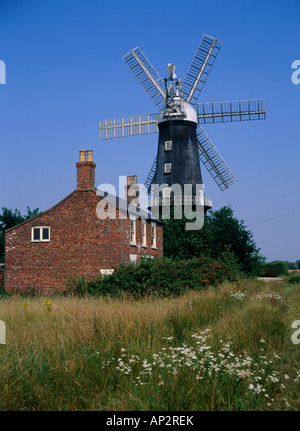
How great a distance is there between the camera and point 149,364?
5.49 m

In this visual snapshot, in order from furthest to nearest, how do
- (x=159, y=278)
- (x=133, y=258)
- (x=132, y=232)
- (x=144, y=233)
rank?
(x=144, y=233)
(x=132, y=232)
(x=133, y=258)
(x=159, y=278)

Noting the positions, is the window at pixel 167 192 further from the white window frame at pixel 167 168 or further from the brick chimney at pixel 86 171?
the brick chimney at pixel 86 171

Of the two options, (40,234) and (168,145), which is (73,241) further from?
(168,145)

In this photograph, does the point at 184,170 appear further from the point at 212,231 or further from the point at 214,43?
the point at 214,43

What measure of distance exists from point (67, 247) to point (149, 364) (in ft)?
65.0

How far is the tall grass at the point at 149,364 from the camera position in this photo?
17.3 feet

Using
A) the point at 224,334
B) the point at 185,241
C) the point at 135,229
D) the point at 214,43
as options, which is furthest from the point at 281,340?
the point at 214,43

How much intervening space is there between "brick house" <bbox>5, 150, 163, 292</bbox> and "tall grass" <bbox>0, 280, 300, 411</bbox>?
1468cm

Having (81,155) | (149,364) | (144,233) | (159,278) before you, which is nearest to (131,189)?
(144,233)

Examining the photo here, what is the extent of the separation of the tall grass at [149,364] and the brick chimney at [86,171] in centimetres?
1589

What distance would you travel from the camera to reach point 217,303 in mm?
11289

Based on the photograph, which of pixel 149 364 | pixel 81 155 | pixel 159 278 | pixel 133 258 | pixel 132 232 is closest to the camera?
pixel 149 364

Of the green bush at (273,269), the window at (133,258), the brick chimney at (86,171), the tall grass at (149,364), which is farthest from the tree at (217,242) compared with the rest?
the tall grass at (149,364)

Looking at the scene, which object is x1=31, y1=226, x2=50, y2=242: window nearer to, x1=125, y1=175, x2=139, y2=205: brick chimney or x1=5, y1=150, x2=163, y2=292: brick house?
x1=5, y1=150, x2=163, y2=292: brick house
